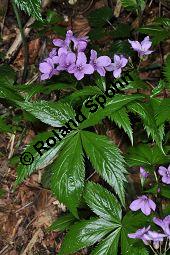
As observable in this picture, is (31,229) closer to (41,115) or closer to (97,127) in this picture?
(97,127)

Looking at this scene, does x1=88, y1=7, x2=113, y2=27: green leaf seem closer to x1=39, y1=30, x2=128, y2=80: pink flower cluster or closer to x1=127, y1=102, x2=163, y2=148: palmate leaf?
x1=39, y1=30, x2=128, y2=80: pink flower cluster

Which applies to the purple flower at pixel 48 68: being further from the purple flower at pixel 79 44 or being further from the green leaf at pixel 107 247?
the green leaf at pixel 107 247

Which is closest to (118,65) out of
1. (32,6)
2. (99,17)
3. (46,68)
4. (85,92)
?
(85,92)

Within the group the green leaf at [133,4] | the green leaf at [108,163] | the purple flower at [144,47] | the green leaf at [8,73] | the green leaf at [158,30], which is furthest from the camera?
the green leaf at [8,73]

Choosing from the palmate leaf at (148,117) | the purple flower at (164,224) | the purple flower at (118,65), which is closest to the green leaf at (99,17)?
the purple flower at (118,65)

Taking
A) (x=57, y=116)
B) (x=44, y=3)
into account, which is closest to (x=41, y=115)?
(x=57, y=116)

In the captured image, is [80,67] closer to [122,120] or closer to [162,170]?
[122,120]
